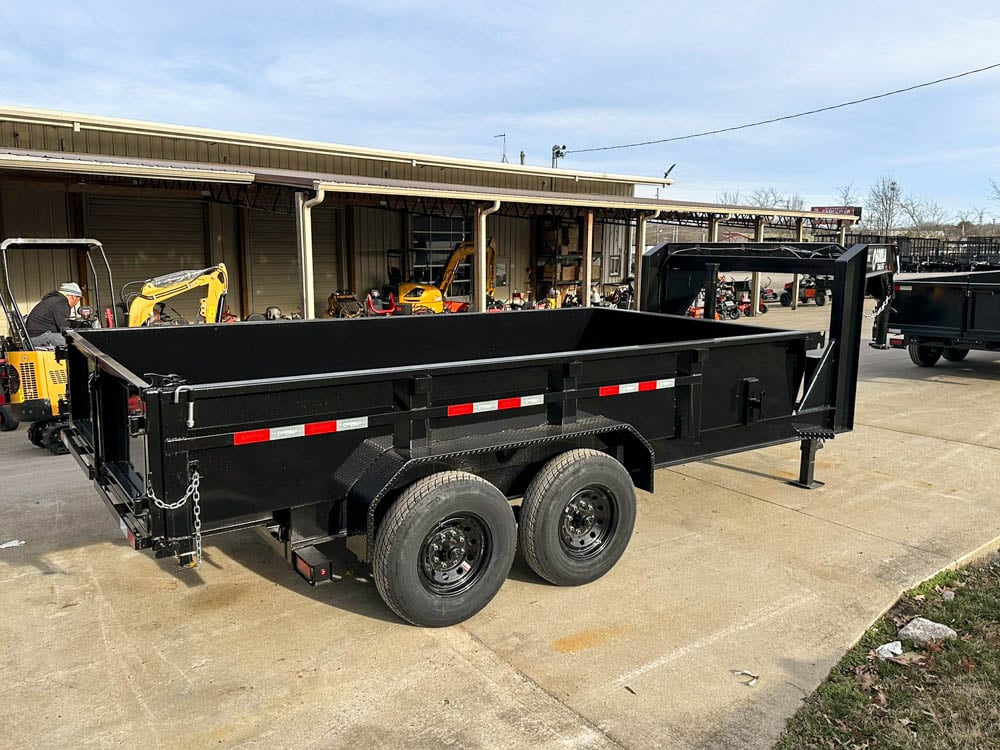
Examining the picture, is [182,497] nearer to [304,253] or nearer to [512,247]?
[304,253]

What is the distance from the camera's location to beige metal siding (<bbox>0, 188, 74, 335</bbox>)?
550 inches

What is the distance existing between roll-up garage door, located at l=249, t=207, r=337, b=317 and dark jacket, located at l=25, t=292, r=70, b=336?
8.38 meters

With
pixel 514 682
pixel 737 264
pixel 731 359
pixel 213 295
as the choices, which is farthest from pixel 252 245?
pixel 514 682

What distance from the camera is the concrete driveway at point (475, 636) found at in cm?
331

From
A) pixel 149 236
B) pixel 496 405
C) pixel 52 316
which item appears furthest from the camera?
pixel 149 236

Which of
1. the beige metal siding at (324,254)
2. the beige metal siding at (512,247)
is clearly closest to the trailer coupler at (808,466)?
the beige metal siding at (324,254)

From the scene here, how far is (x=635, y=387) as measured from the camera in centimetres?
471

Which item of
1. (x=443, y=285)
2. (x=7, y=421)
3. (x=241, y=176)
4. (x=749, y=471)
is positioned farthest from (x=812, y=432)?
(x=443, y=285)

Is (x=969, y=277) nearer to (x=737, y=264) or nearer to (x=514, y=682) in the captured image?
(x=737, y=264)

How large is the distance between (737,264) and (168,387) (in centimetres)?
495

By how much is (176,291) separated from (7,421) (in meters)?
2.87

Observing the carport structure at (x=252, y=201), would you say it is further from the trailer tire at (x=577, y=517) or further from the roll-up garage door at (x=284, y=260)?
the trailer tire at (x=577, y=517)

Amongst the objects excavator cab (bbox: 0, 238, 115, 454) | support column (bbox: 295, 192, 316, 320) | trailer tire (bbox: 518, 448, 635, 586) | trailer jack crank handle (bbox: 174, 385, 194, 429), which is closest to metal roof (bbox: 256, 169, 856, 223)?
support column (bbox: 295, 192, 316, 320)

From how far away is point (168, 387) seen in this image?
3.32 meters
